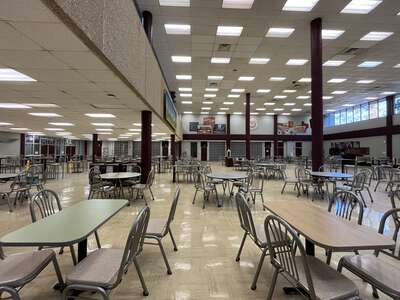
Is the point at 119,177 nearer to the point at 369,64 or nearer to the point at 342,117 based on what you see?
the point at 369,64

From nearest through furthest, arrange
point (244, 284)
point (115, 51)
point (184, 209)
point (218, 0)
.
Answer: point (244, 284)
point (115, 51)
point (184, 209)
point (218, 0)

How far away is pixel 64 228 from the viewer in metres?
1.90

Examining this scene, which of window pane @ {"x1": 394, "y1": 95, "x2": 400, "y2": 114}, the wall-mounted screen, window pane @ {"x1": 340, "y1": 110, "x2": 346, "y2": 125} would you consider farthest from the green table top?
window pane @ {"x1": 340, "y1": 110, "x2": 346, "y2": 125}

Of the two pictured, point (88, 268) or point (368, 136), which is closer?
point (88, 268)

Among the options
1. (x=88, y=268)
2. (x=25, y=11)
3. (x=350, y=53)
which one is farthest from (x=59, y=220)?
(x=350, y=53)

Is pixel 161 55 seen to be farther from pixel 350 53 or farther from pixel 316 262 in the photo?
pixel 316 262

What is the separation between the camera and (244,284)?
2322 mm

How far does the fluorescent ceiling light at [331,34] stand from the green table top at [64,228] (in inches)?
310

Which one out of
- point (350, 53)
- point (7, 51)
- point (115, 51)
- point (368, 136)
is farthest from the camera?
point (368, 136)

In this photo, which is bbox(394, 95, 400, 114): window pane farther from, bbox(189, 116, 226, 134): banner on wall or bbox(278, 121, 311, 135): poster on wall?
bbox(189, 116, 226, 134): banner on wall

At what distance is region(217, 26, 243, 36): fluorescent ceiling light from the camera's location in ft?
22.2

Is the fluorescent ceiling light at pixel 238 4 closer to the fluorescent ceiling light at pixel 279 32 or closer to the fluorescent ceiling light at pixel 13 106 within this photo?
the fluorescent ceiling light at pixel 279 32

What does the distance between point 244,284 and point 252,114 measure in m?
21.8

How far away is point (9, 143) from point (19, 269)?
1997 centimetres
